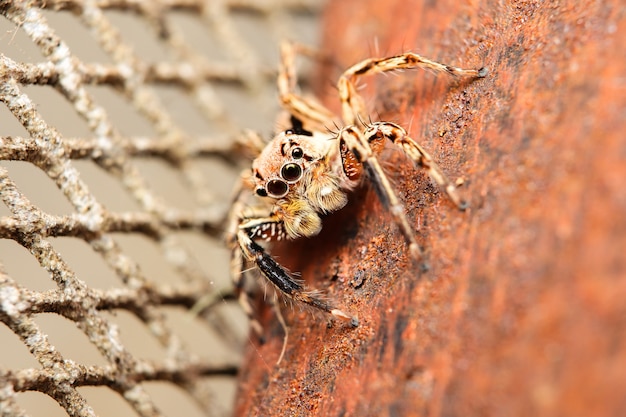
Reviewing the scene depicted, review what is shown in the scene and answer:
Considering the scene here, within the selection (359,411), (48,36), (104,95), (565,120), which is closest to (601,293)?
(565,120)

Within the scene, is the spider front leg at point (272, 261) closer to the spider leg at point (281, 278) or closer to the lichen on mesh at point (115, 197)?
the spider leg at point (281, 278)

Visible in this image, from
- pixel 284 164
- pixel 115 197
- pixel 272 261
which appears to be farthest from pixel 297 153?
pixel 115 197

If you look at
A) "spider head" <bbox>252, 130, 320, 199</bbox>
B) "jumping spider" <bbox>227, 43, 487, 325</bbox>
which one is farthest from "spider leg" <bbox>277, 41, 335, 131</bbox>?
"spider head" <bbox>252, 130, 320, 199</bbox>

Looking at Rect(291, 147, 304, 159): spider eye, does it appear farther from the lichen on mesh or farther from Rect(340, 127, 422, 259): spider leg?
the lichen on mesh

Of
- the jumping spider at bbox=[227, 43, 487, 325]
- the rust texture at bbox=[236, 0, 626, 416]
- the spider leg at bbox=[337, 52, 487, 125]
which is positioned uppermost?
the spider leg at bbox=[337, 52, 487, 125]

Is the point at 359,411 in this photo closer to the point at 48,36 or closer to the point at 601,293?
the point at 601,293

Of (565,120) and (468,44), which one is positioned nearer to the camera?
(565,120)
